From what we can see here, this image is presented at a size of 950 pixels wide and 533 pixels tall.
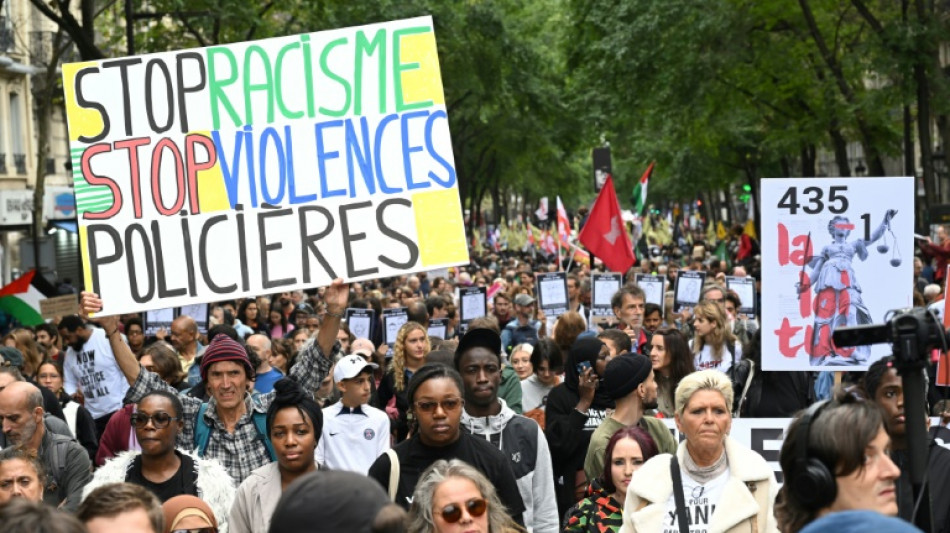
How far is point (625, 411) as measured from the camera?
7648mm

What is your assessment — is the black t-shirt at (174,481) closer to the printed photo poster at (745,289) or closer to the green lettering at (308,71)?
the green lettering at (308,71)

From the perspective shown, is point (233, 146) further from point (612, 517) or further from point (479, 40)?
point (479, 40)

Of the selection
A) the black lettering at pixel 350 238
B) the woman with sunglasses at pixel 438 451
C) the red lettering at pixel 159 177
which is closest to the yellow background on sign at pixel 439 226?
the black lettering at pixel 350 238

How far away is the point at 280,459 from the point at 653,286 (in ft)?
36.3

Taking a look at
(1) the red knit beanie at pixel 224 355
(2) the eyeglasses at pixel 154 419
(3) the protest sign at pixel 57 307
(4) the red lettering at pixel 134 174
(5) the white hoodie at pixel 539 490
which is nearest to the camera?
(2) the eyeglasses at pixel 154 419

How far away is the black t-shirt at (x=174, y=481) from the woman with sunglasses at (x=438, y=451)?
81 cm

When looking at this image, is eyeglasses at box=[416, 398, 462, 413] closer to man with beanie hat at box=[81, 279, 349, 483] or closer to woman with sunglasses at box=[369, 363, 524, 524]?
woman with sunglasses at box=[369, 363, 524, 524]

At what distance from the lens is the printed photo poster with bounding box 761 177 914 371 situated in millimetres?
8328

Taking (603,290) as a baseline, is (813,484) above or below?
above

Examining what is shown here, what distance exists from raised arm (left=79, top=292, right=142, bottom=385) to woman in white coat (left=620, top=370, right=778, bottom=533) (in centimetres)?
315

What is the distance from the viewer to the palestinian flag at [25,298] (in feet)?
57.9

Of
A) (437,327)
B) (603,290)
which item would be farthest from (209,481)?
(603,290)

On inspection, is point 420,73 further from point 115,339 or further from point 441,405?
point 441,405

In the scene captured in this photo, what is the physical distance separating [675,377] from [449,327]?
746cm
